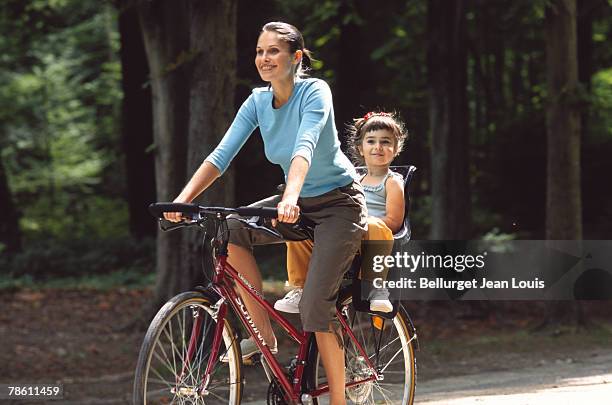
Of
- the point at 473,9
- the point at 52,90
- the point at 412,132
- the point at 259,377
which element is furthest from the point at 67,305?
the point at 52,90

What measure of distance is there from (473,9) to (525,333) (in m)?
5.08

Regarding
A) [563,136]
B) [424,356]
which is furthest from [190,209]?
[563,136]

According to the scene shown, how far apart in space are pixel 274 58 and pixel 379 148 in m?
0.95

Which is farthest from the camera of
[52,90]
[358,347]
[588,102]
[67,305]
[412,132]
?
[52,90]

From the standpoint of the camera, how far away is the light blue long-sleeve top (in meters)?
5.15

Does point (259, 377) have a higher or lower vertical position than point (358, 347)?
lower

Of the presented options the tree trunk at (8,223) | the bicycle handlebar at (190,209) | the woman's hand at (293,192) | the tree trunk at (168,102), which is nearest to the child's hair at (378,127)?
the woman's hand at (293,192)

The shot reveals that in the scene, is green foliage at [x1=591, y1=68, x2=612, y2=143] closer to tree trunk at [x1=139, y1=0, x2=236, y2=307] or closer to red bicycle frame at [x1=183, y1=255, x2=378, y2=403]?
tree trunk at [x1=139, y1=0, x2=236, y2=307]

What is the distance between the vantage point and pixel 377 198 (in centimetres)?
588

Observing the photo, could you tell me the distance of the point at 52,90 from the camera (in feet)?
100.0

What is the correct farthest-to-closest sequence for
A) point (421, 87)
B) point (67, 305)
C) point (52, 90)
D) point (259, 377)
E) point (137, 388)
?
point (52, 90), point (421, 87), point (67, 305), point (259, 377), point (137, 388)

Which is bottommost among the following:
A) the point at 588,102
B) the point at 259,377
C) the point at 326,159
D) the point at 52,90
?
the point at 259,377

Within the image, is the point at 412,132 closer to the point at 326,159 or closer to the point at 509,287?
the point at 509,287

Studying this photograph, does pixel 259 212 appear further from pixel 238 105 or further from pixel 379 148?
pixel 238 105
